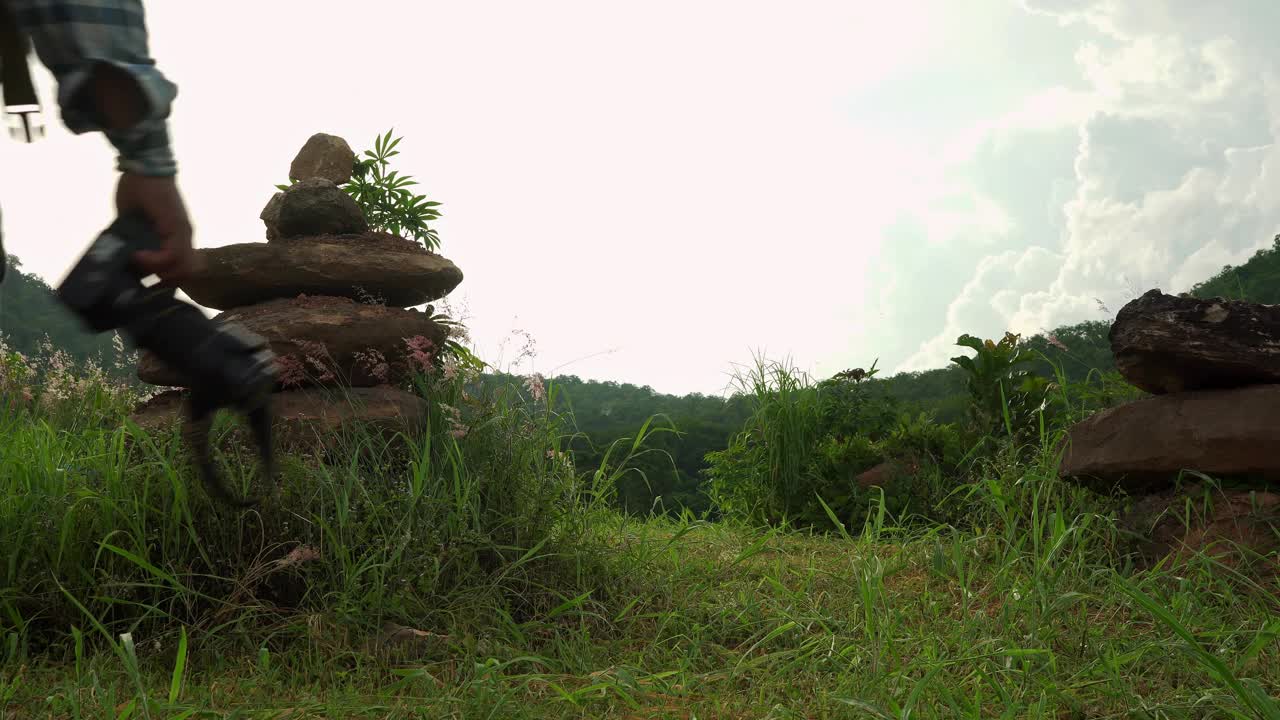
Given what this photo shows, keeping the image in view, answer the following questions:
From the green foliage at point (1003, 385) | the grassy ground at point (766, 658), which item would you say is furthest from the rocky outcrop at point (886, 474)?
the grassy ground at point (766, 658)

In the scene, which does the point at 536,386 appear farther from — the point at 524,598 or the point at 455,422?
the point at 524,598

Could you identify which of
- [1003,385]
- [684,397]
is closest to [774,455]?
[1003,385]

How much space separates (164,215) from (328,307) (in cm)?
375

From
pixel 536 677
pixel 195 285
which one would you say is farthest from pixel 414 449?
pixel 195 285

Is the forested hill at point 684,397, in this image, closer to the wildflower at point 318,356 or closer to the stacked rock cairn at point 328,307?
the stacked rock cairn at point 328,307

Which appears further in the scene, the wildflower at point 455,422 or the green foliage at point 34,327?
the green foliage at point 34,327

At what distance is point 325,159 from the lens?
19.5ft

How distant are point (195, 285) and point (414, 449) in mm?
2134

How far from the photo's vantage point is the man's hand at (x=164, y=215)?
131 centimetres

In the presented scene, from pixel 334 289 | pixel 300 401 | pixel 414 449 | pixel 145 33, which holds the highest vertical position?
pixel 334 289

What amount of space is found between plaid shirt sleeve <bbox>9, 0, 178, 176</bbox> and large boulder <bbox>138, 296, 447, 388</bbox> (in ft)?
10.7

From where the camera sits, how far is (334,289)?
5219mm

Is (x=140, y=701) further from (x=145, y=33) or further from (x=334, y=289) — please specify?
(x=334, y=289)

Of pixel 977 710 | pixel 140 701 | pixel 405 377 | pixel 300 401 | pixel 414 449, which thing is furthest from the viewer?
pixel 405 377
